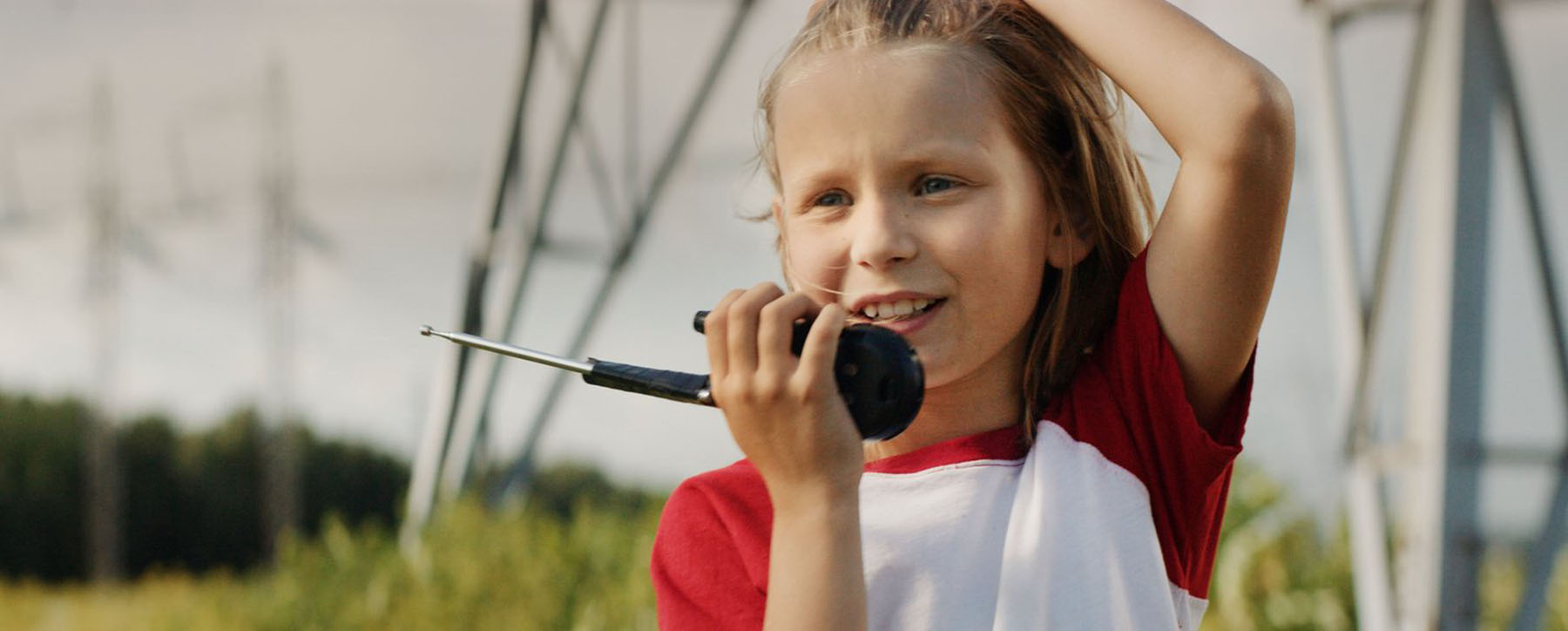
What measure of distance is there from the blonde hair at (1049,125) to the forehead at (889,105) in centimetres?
2

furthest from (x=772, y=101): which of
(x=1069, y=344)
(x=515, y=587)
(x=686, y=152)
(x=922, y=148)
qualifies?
(x=686, y=152)

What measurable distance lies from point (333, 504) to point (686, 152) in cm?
726

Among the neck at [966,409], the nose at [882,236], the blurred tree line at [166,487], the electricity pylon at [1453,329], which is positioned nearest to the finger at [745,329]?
the nose at [882,236]

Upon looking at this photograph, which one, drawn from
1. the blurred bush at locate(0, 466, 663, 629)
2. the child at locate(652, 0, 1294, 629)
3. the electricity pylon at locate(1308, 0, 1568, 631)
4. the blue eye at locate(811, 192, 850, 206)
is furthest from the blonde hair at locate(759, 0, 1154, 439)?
the blurred bush at locate(0, 466, 663, 629)

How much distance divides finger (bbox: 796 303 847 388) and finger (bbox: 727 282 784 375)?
4cm

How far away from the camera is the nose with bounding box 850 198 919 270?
116cm

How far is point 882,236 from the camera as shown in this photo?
3.80ft

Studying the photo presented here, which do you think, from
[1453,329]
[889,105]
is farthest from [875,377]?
[1453,329]

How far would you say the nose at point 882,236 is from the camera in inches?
45.7

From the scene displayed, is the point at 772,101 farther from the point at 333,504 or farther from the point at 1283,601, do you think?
the point at 333,504

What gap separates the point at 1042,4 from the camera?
48.3 inches

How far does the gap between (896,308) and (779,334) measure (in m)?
0.20

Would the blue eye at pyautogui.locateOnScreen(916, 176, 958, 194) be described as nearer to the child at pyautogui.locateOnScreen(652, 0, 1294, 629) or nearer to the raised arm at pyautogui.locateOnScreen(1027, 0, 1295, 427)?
the child at pyautogui.locateOnScreen(652, 0, 1294, 629)

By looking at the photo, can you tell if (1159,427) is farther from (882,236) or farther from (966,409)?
(882,236)
